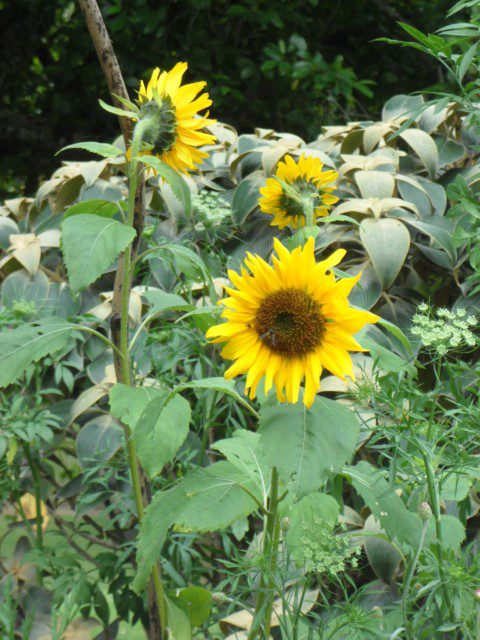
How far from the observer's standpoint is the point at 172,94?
1.27 meters

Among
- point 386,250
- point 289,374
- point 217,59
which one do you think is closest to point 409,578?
point 289,374

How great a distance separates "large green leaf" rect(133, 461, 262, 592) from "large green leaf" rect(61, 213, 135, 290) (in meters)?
0.33

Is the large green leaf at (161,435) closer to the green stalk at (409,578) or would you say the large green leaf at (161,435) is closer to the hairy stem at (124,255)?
the hairy stem at (124,255)

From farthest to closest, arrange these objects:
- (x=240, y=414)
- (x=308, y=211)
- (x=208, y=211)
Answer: (x=208, y=211) < (x=240, y=414) < (x=308, y=211)

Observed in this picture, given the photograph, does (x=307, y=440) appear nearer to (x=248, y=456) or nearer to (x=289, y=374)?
(x=289, y=374)

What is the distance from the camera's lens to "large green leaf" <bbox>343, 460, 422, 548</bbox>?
3.48 ft

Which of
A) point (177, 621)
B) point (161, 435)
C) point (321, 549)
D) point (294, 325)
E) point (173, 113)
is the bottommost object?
point (177, 621)

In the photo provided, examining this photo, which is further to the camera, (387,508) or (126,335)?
(126,335)

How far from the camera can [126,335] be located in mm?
1278

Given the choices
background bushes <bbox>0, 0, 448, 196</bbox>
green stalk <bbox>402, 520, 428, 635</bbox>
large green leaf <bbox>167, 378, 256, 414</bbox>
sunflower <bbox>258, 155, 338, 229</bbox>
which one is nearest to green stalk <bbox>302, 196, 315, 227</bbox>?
sunflower <bbox>258, 155, 338, 229</bbox>

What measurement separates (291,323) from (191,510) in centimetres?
32

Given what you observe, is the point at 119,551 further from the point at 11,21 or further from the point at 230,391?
the point at 11,21

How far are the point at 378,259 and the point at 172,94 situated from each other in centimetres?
68

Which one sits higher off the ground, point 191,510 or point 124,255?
point 124,255
